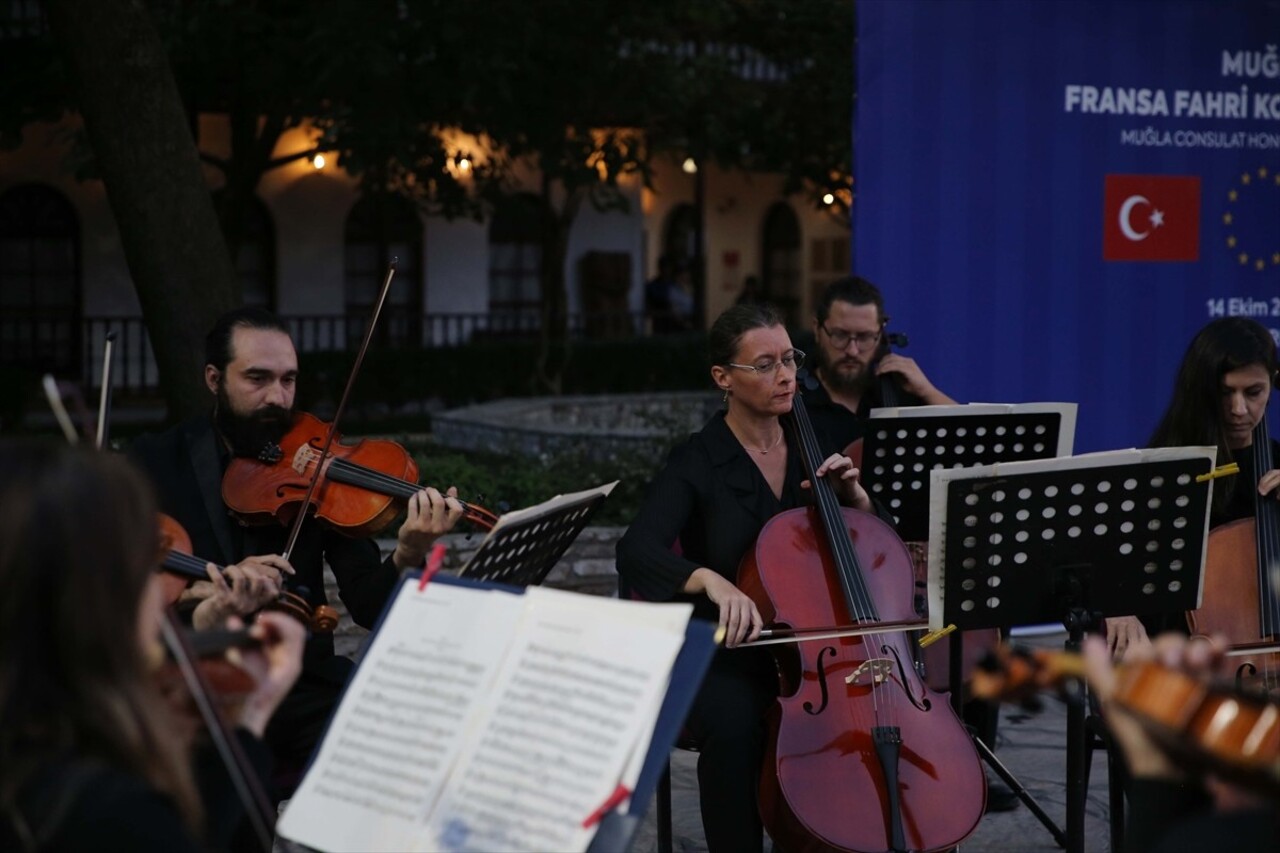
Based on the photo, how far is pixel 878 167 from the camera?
5734 mm

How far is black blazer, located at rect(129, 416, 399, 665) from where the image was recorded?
357cm

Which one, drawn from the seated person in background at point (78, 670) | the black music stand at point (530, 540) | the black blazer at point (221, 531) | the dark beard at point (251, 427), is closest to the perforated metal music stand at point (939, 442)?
the black music stand at point (530, 540)

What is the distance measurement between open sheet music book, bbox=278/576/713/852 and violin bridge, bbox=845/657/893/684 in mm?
1132

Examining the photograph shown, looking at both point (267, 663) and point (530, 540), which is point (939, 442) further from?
point (267, 663)

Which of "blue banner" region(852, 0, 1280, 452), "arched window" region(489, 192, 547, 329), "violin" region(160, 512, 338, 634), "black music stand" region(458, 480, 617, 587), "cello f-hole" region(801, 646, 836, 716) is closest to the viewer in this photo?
"black music stand" region(458, 480, 617, 587)

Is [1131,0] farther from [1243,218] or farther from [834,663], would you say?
[834,663]

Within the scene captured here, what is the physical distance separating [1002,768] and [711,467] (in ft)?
3.95

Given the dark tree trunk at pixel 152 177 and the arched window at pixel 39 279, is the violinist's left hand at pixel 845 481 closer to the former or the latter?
the dark tree trunk at pixel 152 177

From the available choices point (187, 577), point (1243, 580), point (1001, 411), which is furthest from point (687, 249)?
point (187, 577)

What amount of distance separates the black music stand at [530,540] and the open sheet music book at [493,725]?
371 millimetres

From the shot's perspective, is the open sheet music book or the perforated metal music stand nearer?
the open sheet music book

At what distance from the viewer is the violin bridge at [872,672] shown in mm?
3459

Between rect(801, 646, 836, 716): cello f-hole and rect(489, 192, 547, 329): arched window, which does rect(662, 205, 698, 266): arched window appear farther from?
rect(801, 646, 836, 716): cello f-hole

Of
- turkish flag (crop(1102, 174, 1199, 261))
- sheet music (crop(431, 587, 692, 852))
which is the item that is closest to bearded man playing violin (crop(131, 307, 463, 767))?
sheet music (crop(431, 587, 692, 852))
